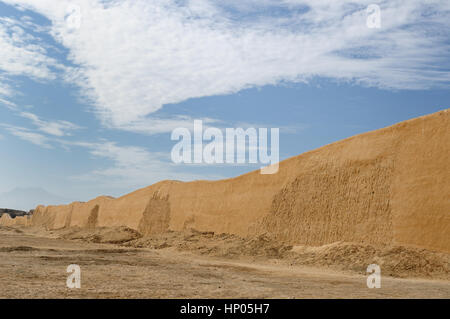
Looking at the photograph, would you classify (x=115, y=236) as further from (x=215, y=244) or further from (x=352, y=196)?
(x=352, y=196)

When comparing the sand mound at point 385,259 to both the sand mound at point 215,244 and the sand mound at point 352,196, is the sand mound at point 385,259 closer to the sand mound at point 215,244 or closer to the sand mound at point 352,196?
the sand mound at point 352,196

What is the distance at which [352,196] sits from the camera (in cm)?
1722

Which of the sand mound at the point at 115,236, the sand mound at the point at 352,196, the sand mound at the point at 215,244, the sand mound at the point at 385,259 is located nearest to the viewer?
the sand mound at the point at 385,259

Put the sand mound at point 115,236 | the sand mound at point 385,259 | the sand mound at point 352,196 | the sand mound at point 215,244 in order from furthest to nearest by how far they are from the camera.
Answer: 1. the sand mound at point 115,236
2. the sand mound at point 215,244
3. the sand mound at point 352,196
4. the sand mound at point 385,259

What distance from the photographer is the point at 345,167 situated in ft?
59.5

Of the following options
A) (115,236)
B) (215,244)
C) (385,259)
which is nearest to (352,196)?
(385,259)

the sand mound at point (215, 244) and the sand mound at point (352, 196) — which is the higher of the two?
the sand mound at point (352, 196)

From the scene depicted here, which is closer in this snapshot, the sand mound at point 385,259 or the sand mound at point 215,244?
the sand mound at point 385,259

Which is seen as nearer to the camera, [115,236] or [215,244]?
[215,244]

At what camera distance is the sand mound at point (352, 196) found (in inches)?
580

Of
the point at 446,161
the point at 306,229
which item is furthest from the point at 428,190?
the point at 306,229

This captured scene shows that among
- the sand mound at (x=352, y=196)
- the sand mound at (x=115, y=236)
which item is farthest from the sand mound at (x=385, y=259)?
the sand mound at (x=115, y=236)
